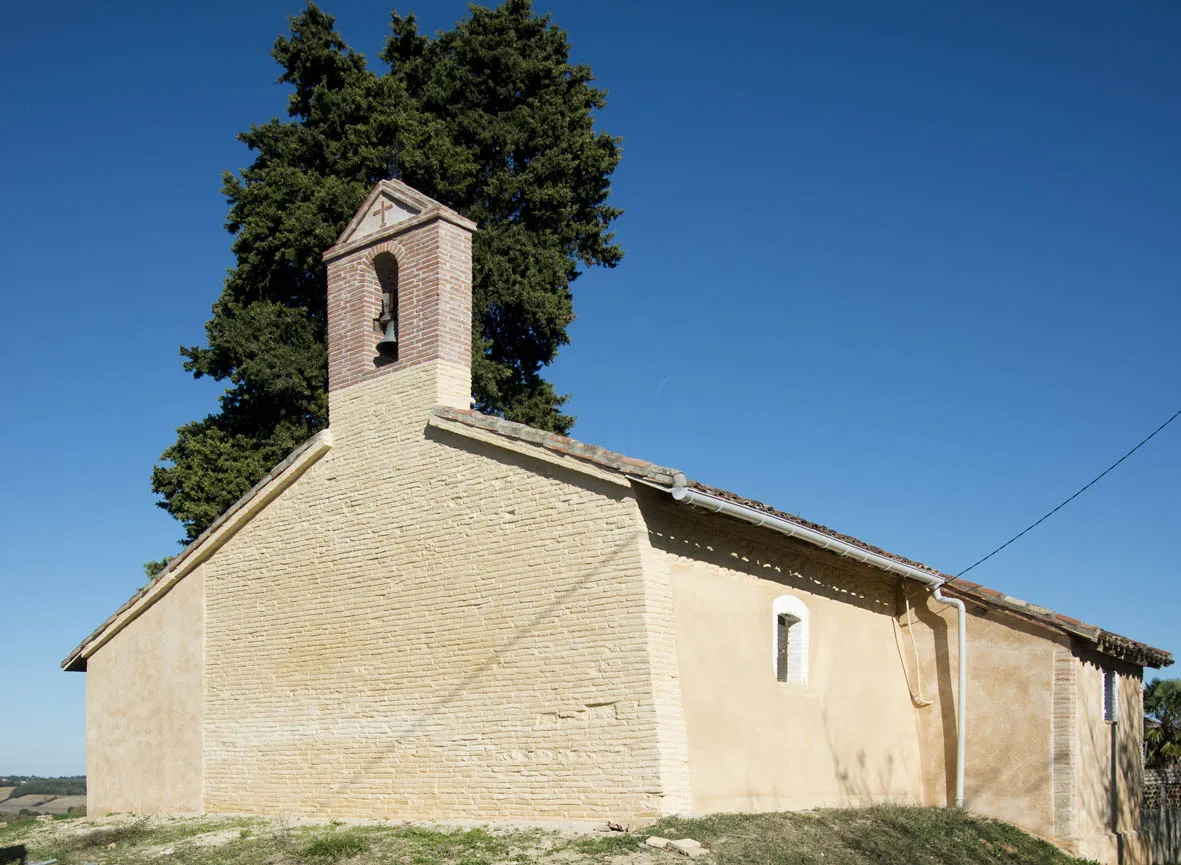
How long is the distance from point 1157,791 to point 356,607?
15534 millimetres

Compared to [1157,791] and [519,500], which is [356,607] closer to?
[519,500]

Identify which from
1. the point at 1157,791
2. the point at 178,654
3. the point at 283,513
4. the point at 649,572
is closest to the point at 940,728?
the point at 649,572

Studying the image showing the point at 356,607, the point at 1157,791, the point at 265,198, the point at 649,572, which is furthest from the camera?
the point at 265,198

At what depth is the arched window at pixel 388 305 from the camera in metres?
15.3

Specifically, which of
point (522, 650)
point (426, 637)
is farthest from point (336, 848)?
point (426, 637)

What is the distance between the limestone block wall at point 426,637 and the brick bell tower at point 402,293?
0.97 ft

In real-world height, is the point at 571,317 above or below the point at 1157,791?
above

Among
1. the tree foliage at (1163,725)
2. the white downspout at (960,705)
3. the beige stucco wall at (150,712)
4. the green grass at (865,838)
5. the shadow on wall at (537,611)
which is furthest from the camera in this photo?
the tree foliage at (1163,725)

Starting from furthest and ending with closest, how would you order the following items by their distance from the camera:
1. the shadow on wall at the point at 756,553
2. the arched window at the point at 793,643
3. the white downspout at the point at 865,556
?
1. the arched window at the point at 793,643
2. the shadow on wall at the point at 756,553
3. the white downspout at the point at 865,556

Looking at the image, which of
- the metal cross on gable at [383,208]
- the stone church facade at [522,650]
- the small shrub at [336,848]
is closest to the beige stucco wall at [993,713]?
the stone church facade at [522,650]

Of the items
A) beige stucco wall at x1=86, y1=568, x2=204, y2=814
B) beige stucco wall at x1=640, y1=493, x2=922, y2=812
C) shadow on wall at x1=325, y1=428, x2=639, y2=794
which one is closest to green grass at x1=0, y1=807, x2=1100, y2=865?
beige stucco wall at x1=640, y1=493, x2=922, y2=812

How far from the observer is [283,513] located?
15.9 meters

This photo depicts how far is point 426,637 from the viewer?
533 inches

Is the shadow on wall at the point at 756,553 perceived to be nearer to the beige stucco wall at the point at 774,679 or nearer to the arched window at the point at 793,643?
the beige stucco wall at the point at 774,679
